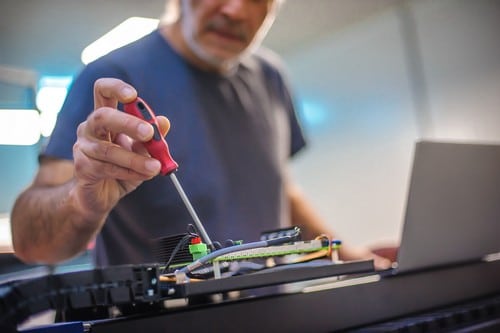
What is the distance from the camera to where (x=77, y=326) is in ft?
1.16

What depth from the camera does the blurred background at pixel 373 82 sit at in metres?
2.11

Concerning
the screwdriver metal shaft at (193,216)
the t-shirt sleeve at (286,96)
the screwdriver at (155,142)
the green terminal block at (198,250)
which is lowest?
the green terminal block at (198,250)

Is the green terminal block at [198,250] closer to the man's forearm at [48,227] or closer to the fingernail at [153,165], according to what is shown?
the fingernail at [153,165]

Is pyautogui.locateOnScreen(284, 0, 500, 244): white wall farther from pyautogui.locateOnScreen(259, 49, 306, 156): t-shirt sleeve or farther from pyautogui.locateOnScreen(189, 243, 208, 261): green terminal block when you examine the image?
pyautogui.locateOnScreen(189, 243, 208, 261): green terminal block

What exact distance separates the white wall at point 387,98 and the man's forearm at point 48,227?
190cm

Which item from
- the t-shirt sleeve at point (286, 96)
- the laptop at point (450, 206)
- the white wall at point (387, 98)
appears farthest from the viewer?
the white wall at point (387, 98)

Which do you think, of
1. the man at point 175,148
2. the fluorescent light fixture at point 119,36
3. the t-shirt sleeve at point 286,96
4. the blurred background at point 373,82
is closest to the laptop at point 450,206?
the man at point 175,148

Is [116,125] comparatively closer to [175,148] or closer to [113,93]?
[113,93]

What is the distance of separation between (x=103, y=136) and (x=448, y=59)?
241cm

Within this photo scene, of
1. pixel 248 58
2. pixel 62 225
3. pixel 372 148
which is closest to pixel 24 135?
pixel 62 225

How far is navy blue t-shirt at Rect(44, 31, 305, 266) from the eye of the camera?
628mm

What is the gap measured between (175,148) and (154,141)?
0.14 metres

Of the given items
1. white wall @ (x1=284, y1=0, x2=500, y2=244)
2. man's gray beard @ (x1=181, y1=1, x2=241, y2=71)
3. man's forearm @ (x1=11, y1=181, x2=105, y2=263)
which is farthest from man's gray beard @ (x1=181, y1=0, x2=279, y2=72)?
white wall @ (x1=284, y1=0, x2=500, y2=244)

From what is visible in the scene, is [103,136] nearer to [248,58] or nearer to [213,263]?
[213,263]
